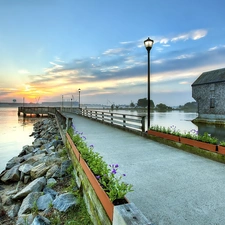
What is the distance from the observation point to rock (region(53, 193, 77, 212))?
3450 millimetres

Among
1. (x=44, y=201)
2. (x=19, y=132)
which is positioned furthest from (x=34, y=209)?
(x=19, y=132)

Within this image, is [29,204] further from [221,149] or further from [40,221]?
[221,149]

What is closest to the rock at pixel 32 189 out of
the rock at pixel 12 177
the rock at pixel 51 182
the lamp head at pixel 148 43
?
the rock at pixel 51 182

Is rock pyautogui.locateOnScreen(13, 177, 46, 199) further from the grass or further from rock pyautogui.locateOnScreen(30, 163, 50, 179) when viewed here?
the grass

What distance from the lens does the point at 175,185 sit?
10.9 feet

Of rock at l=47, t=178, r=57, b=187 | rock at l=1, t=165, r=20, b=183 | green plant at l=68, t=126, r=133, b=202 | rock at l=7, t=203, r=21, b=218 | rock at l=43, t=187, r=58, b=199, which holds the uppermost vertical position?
green plant at l=68, t=126, r=133, b=202

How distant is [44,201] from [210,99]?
34490 millimetres

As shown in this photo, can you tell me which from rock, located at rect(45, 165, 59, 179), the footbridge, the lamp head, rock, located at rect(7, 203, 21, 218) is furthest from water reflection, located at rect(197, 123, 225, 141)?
rock, located at rect(7, 203, 21, 218)

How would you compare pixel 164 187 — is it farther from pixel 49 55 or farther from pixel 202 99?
pixel 202 99

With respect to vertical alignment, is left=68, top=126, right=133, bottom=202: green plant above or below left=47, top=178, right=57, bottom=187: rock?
above

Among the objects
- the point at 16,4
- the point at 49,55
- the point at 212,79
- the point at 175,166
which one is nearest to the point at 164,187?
the point at 175,166

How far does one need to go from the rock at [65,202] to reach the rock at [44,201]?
0.36m

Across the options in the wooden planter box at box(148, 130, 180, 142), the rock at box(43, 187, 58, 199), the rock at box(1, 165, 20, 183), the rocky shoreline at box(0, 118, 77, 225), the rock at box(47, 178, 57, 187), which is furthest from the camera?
the rock at box(1, 165, 20, 183)

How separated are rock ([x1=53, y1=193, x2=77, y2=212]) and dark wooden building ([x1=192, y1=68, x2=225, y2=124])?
32258mm
